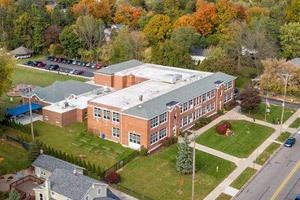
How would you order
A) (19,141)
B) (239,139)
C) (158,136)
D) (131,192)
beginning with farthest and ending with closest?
(239,139) < (158,136) < (19,141) < (131,192)

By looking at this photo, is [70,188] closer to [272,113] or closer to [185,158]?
[185,158]

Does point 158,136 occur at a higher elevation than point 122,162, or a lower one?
higher

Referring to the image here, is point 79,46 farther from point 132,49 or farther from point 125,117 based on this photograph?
point 125,117

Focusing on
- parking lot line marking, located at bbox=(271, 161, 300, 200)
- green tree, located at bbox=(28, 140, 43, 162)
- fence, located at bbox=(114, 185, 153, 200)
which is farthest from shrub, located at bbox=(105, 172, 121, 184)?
parking lot line marking, located at bbox=(271, 161, 300, 200)

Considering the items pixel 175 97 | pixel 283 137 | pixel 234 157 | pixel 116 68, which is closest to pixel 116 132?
pixel 175 97

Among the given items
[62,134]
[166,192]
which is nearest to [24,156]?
[62,134]

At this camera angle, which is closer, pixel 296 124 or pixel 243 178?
pixel 243 178

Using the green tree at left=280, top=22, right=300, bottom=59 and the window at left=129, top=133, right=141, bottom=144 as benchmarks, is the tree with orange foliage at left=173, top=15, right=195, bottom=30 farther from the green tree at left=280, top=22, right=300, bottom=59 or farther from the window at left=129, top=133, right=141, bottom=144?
the window at left=129, top=133, right=141, bottom=144
